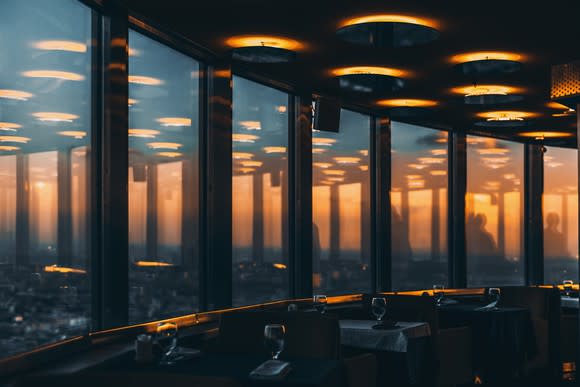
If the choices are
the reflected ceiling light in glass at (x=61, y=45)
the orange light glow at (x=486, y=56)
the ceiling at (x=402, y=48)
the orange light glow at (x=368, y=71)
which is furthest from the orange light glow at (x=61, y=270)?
the orange light glow at (x=486, y=56)

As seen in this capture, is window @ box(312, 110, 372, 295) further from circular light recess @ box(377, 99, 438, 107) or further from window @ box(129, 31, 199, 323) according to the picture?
window @ box(129, 31, 199, 323)

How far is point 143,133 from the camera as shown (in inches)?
194

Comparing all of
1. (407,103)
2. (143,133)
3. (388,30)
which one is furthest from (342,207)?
(143,133)

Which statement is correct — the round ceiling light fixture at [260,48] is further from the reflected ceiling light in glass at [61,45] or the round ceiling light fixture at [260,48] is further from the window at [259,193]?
the reflected ceiling light in glass at [61,45]

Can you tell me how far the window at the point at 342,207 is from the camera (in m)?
7.86

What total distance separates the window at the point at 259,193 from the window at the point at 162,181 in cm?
67

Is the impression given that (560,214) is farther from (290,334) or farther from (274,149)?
(290,334)

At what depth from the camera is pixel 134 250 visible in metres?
4.80

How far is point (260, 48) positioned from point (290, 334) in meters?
2.33

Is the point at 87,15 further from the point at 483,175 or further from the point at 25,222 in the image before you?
the point at 483,175

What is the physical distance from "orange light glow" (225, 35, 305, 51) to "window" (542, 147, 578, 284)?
6.71 metres

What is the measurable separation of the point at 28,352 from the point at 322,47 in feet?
11.1

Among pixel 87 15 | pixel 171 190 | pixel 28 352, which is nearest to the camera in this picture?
pixel 28 352

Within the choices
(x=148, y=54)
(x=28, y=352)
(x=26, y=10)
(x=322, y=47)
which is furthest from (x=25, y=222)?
(x=322, y=47)
